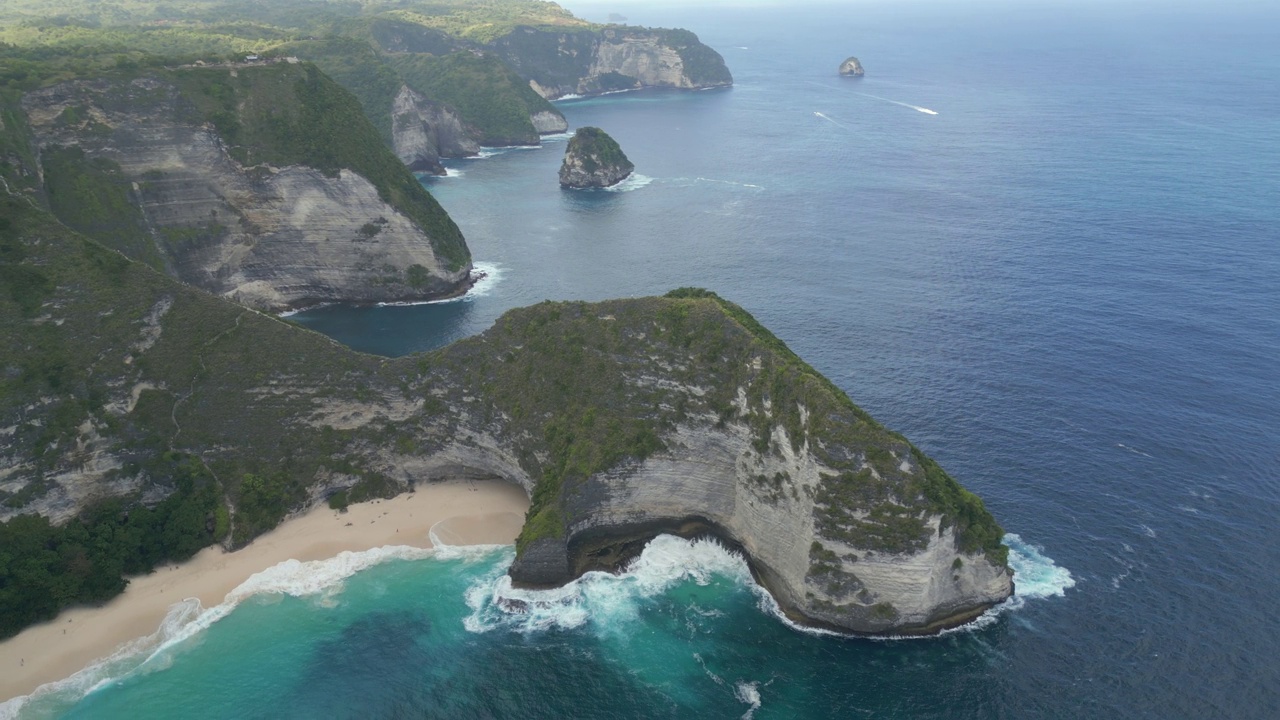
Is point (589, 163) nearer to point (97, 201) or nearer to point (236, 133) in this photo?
point (236, 133)

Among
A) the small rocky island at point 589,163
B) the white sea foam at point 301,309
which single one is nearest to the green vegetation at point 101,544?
the white sea foam at point 301,309

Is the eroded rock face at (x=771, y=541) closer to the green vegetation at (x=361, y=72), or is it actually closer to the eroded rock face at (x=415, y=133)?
the eroded rock face at (x=415, y=133)

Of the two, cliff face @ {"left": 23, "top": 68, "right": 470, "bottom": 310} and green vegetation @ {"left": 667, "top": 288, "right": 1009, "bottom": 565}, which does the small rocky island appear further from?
green vegetation @ {"left": 667, "top": 288, "right": 1009, "bottom": 565}

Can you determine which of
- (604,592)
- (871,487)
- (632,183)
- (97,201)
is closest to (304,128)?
(97,201)

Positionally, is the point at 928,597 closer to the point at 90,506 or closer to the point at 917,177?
the point at 90,506

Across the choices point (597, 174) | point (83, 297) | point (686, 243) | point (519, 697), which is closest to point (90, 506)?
point (83, 297)

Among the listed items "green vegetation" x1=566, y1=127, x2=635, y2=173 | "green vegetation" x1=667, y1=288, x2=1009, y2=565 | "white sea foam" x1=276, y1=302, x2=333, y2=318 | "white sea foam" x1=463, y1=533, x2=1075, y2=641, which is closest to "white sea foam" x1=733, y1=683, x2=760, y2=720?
"white sea foam" x1=463, y1=533, x2=1075, y2=641
